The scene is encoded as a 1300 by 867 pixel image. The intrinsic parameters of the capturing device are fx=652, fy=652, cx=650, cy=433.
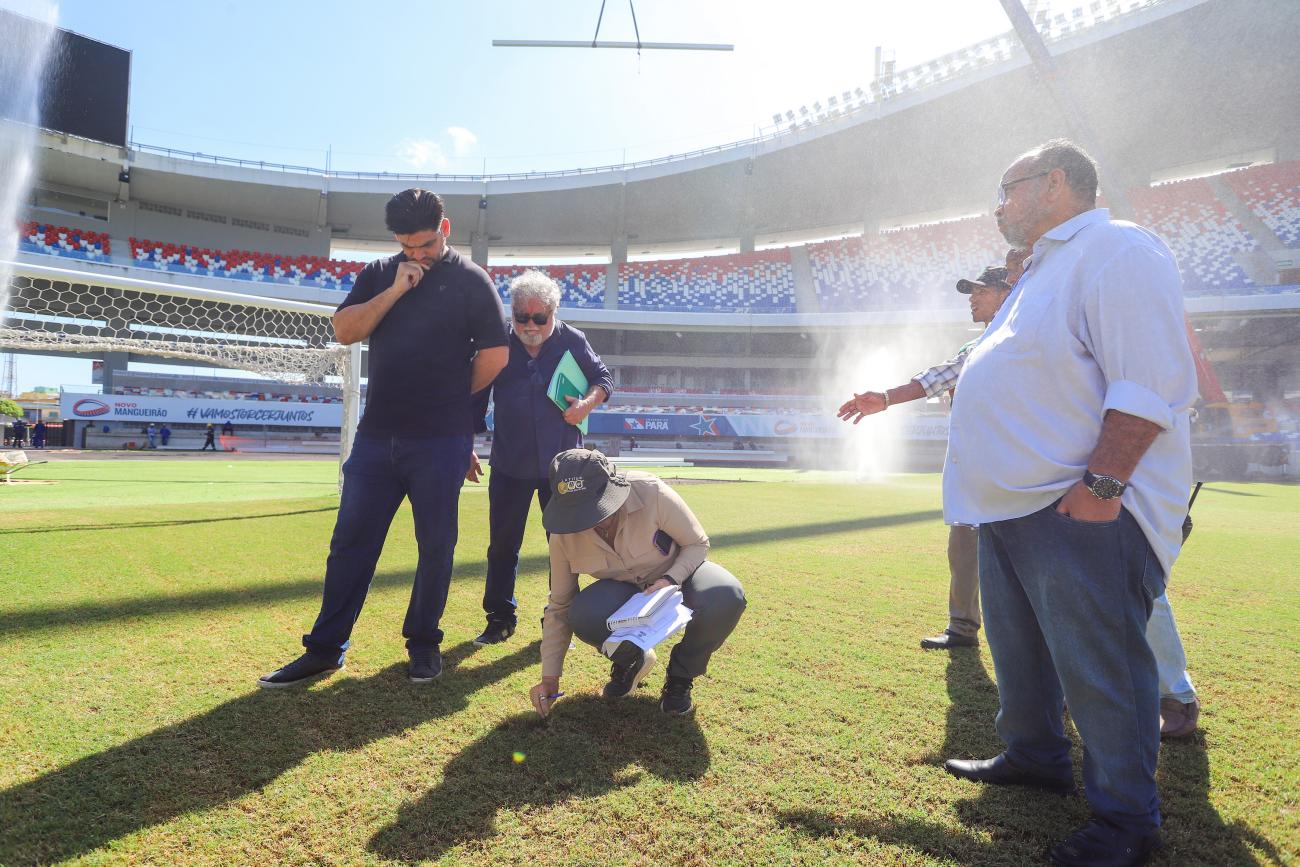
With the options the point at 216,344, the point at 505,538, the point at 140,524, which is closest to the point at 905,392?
the point at 505,538

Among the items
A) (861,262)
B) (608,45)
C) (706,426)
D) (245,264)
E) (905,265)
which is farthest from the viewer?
(861,262)

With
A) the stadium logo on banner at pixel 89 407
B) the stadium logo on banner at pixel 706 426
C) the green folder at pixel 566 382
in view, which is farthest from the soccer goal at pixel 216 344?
the stadium logo on banner at pixel 706 426

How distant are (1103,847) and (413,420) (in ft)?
8.41

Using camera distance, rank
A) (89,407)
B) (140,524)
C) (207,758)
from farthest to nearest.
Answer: (89,407) < (140,524) < (207,758)

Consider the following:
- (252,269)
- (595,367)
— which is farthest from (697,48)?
(252,269)

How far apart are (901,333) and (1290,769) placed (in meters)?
30.2

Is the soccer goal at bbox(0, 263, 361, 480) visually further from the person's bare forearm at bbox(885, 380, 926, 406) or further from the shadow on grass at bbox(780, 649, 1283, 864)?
the shadow on grass at bbox(780, 649, 1283, 864)

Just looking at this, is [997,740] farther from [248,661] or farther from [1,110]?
[1,110]

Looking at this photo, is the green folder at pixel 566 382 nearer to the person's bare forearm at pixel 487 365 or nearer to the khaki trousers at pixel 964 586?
the person's bare forearm at pixel 487 365

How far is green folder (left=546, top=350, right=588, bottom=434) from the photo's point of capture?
3.18 meters

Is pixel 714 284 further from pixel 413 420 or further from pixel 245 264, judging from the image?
pixel 413 420

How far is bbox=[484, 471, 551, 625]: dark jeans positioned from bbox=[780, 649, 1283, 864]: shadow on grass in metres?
1.93

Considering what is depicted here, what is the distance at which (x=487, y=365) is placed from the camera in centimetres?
282

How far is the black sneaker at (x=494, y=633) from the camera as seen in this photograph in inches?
127
